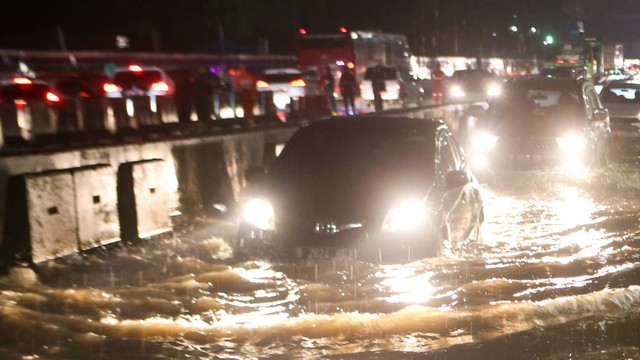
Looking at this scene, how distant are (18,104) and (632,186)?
9403 millimetres

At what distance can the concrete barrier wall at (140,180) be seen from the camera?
9625 millimetres

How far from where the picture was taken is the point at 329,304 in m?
7.98

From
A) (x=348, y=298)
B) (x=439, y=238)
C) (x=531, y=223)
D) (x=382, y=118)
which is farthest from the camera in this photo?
(x=531, y=223)

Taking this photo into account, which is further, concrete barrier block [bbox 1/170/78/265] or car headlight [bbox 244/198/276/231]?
concrete barrier block [bbox 1/170/78/265]

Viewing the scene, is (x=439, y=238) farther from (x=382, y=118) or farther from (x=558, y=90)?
(x=558, y=90)

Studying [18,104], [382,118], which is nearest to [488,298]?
[382,118]

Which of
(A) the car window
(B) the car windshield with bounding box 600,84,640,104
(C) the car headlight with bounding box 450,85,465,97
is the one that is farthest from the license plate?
(C) the car headlight with bounding box 450,85,465,97

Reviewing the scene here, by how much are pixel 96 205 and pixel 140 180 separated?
2.80 ft

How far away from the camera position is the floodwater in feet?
22.1

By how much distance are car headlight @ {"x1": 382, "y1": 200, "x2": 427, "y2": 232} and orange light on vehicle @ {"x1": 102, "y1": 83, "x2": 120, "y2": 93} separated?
1647 cm

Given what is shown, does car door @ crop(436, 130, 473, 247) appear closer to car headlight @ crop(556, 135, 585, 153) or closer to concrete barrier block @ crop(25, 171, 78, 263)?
concrete barrier block @ crop(25, 171, 78, 263)

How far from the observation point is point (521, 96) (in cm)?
1722

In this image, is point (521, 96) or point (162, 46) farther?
point (162, 46)

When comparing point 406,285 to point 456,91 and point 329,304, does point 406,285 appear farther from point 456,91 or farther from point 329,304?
point 456,91
